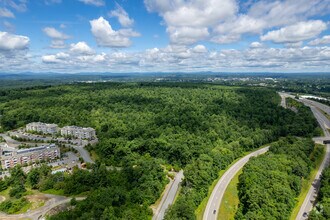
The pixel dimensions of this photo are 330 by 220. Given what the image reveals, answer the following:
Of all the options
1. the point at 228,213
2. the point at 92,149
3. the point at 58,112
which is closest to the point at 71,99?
the point at 58,112

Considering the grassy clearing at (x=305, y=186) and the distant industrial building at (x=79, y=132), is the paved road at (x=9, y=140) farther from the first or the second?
→ the grassy clearing at (x=305, y=186)

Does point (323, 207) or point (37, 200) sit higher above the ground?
point (323, 207)

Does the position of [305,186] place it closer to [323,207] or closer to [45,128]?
[323,207]

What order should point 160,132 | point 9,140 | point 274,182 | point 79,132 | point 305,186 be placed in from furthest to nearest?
point 9,140 → point 79,132 → point 160,132 → point 305,186 → point 274,182

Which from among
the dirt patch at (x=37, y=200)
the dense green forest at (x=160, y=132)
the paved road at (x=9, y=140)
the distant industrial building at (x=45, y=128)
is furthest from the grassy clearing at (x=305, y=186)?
the paved road at (x=9, y=140)

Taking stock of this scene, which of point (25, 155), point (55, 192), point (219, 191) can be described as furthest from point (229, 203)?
point (25, 155)

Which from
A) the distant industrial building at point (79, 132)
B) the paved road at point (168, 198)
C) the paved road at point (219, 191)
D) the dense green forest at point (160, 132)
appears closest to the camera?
the paved road at point (168, 198)
